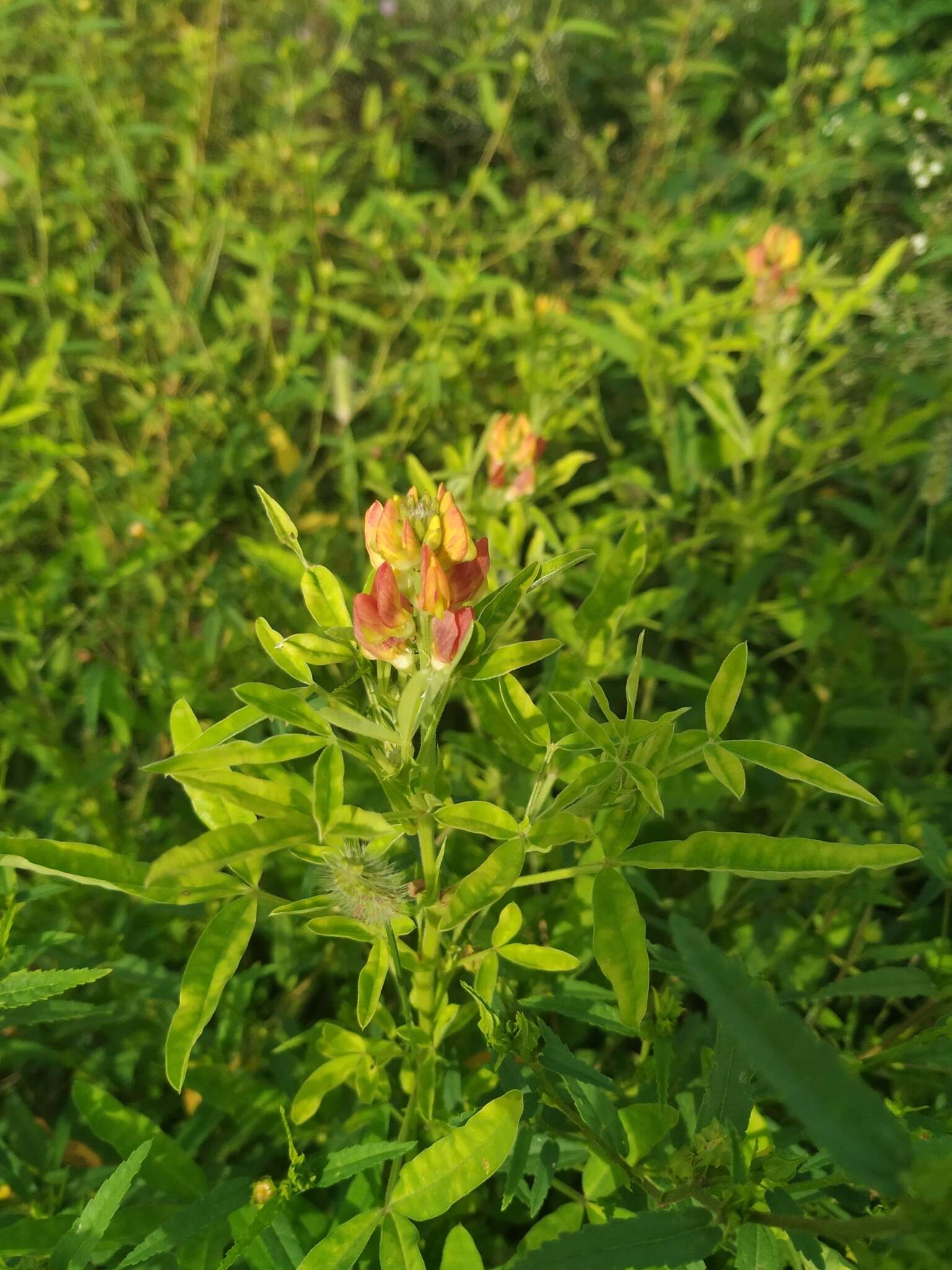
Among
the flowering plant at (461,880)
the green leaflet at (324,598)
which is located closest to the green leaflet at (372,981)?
the flowering plant at (461,880)

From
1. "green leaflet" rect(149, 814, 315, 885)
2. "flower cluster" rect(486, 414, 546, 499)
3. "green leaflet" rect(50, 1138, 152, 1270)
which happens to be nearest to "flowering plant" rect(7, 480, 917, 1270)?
"green leaflet" rect(149, 814, 315, 885)

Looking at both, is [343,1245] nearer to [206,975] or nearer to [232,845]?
[206,975]

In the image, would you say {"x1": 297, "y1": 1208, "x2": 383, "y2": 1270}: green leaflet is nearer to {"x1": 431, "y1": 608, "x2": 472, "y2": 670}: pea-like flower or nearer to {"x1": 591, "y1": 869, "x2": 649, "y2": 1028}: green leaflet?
{"x1": 591, "y1": 869, "x2": 649, "y2": 1028}: green leaflet

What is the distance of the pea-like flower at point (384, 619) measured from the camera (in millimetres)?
747

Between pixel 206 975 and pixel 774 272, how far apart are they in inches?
68.0

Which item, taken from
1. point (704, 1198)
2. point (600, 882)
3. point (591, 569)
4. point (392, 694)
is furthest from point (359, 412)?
point (704, 1198)

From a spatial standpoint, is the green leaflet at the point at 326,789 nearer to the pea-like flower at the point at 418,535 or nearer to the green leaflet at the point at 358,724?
the green leaflet at the point at 358,724

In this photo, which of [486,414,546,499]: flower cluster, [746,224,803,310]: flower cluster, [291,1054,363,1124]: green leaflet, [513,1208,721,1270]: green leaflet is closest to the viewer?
[513,1208,721,1270]: green leaflet

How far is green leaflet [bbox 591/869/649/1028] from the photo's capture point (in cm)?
72

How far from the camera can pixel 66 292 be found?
1957 millimetres

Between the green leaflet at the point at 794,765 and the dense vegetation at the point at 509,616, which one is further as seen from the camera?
the dense vegetation at the point at 509,616

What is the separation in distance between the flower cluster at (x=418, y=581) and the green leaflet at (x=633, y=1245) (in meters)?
0.46

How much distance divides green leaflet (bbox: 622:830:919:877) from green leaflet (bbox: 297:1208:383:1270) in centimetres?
48

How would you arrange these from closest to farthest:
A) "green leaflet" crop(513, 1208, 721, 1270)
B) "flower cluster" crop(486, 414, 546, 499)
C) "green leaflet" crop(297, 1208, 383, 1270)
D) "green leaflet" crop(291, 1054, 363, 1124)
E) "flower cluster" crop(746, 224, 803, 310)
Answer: "green leaflet" crop(513, 1208, 721, 1270) < "green leaflet" crop(297, 1208, 383, 1270) < "green leaflet" crop(291, 1054, 363, 1124) < "flower cluster" crop(486, 414, 546, 499) < "flower cluster" crop(746, 224, 803, 310)
